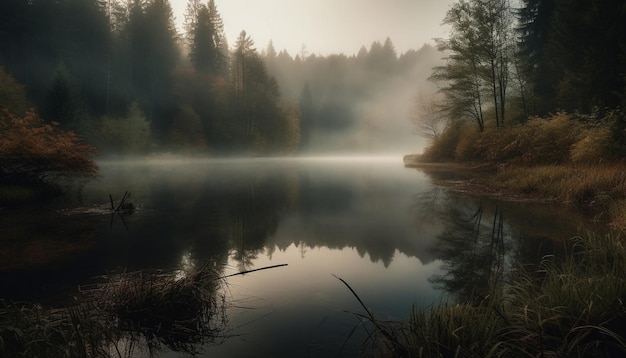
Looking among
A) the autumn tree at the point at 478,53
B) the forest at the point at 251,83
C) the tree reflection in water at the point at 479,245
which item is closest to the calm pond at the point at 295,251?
the tree reflection in water at the point at 479,245

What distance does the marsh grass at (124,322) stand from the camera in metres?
3.95

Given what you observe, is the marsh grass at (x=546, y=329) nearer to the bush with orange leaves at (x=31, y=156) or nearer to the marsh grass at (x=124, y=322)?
the marsh grass at (x=124, y=322)

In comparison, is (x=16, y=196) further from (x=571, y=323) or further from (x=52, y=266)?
(x=571, y=323)

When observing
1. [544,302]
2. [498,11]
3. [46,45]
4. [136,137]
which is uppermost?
[46,45]

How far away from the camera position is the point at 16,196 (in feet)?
51.3

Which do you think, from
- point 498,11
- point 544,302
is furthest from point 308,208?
point 498,11

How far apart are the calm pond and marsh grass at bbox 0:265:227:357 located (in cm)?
27

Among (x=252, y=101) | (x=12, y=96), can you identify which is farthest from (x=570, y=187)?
(x=252, y=101)

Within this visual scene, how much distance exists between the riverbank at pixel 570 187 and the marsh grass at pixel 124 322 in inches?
416

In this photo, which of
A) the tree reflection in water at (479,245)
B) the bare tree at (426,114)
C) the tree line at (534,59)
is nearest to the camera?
the tree reflection in water at (479,245)

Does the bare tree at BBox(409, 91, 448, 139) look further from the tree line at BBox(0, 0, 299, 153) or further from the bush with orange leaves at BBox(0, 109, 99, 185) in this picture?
the bush with orange leaves at BBox(0, 109, 99, 185)

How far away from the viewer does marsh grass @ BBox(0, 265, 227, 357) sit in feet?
13.0

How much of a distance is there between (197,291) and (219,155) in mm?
58252

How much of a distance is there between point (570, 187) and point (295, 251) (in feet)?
41.2
